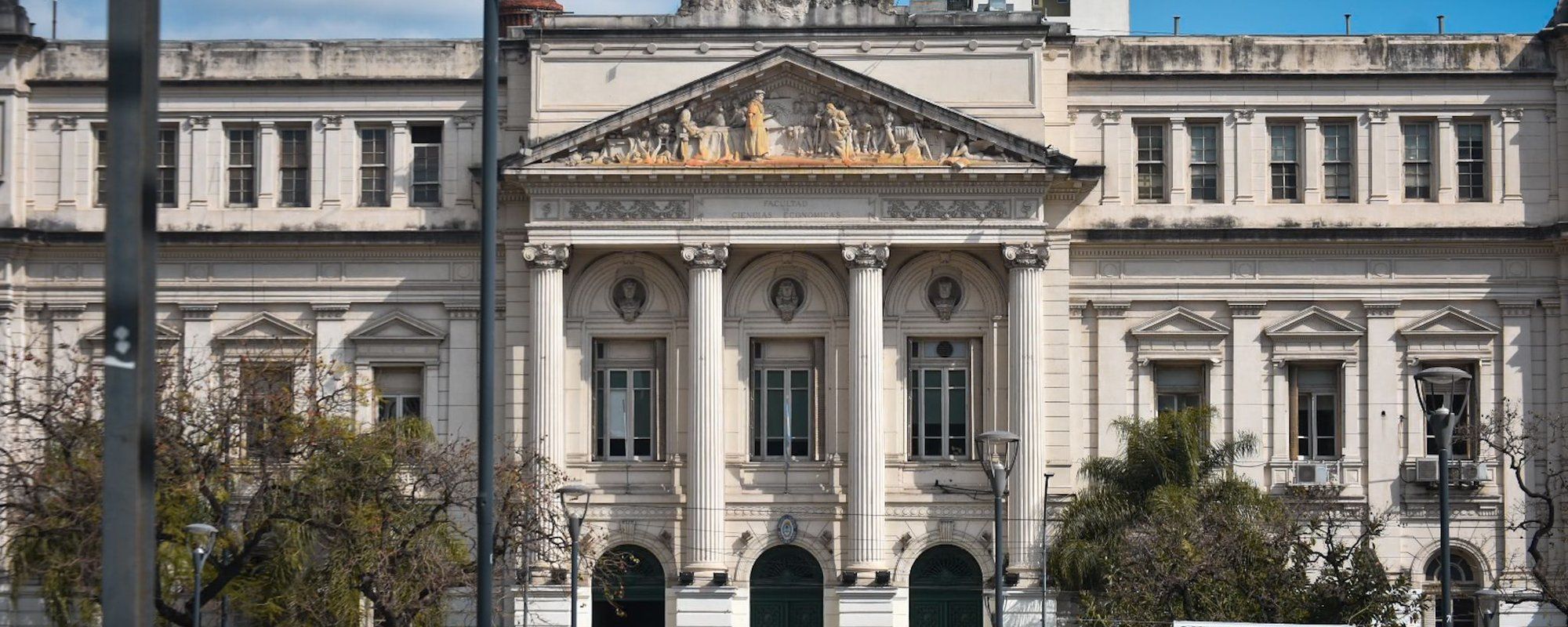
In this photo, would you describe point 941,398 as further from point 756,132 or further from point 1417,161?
point 1417,161

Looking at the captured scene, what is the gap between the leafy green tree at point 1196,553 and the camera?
3938 cm

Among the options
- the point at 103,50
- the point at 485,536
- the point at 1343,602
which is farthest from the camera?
the point at 103,50

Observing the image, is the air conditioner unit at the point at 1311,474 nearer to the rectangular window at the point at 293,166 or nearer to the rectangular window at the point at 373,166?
the rectangular window at the point at 373,166

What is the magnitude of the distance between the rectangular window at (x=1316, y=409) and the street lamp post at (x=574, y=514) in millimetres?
16254

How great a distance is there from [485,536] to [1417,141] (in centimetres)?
3543

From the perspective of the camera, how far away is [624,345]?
4984cm

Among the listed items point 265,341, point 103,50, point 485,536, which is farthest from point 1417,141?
point 485,536

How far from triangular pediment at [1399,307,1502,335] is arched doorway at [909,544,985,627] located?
1130 cm

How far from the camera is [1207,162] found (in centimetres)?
5084

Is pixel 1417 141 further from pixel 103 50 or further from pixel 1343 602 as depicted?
pixel 103 50

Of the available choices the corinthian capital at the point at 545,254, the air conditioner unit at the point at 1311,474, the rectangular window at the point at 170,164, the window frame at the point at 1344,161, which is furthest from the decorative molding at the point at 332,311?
the window frame at the point at 1344,161

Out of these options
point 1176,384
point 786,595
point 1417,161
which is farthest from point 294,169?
point 1417,161

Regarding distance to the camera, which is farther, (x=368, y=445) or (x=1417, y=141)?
(x=1417, y=141)

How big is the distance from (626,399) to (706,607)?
16.9 feet
